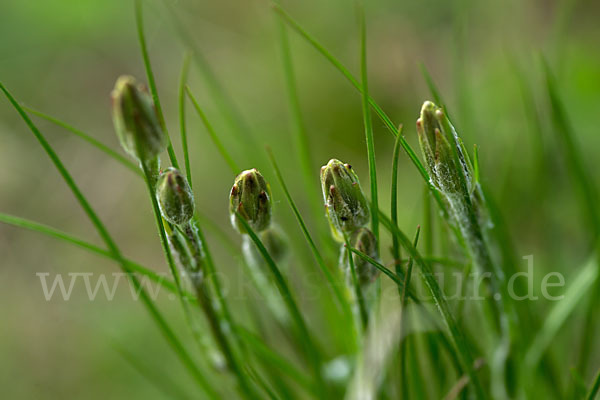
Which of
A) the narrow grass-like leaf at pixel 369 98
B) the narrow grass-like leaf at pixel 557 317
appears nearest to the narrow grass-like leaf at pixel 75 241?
the narrow grass-like leaf at pixel 369 98

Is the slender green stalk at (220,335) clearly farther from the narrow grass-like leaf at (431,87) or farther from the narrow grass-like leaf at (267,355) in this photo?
the narrow grass-like leaf at (431,87)

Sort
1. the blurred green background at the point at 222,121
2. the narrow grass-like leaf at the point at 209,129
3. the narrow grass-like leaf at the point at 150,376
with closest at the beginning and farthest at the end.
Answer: the narrow grass-like leaf at the point at 209,129
the narrow grass-like leaf at the point at 150,376
the blurred green background at the point at 222,121

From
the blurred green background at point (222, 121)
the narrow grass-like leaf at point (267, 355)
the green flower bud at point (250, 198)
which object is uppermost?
the blurred green background at point (222, 121)

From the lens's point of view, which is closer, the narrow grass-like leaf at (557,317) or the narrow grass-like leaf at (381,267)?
the narrow grass-like leaf at (381,267)

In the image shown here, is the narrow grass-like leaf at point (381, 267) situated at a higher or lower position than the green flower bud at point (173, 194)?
lower

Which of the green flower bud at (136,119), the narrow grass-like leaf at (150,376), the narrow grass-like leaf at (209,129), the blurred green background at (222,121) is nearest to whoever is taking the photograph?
the green flower bud at (136,119)

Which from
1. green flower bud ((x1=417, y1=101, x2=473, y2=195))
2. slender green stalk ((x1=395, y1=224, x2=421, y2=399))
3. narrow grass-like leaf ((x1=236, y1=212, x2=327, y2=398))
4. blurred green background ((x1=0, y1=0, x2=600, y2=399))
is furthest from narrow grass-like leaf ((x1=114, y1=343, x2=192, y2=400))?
green flower bud ((x1=417, y1=101, x2=473, y2=195))

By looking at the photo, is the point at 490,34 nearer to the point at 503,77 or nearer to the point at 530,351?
the point at 503,77

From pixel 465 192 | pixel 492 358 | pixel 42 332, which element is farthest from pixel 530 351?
pixel 42 332
